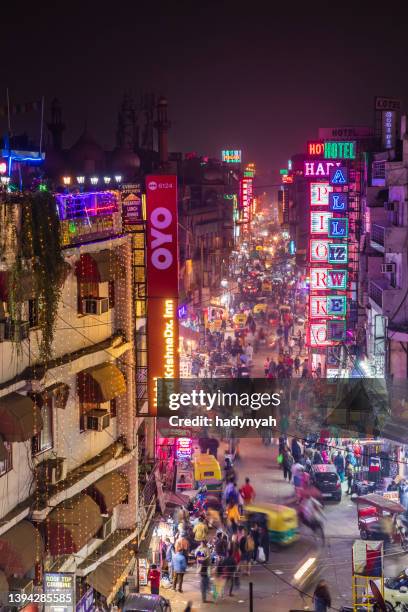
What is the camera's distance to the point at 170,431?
81.0 feet

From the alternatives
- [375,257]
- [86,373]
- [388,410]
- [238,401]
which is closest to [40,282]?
[86,373]

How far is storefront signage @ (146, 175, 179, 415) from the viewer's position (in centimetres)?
1833

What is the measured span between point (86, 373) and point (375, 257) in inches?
844

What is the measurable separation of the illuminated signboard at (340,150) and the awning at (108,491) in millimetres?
25328

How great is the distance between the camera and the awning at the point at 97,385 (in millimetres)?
14961

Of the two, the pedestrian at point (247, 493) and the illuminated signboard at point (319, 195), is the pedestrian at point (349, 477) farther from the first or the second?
the illuminated signboard at point (319, 195)

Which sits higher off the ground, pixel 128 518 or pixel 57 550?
pixel 57 550

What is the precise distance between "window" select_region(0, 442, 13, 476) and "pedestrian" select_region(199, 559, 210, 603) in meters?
6.80

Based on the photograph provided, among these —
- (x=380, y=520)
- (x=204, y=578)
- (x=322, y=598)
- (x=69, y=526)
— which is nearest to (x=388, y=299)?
(x=380, y=520)

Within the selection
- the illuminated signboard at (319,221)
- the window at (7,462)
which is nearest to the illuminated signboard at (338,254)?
the illuminated signboard at (319,221)

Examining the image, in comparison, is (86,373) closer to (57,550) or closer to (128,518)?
(57,550)

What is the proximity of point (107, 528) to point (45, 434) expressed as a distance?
350 centimetres

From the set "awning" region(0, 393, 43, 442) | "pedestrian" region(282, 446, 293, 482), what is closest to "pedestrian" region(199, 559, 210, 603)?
"pedestrian" region(282, 446, 293, 482)

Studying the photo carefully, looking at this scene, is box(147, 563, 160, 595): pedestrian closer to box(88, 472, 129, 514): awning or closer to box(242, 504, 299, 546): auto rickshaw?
box(88, 472, 129, 514): awning
